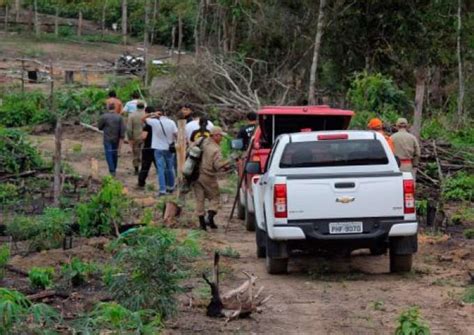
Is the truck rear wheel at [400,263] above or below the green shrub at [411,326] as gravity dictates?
below

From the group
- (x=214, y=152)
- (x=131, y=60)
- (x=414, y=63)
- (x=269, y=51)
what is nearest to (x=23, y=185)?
(x=214, y=152)

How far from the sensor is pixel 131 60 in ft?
164

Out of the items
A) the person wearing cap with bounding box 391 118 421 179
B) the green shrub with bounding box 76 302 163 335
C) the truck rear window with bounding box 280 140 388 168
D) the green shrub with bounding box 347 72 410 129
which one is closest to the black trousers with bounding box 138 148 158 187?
the person wearing cap with bounding box 391 118 421 179

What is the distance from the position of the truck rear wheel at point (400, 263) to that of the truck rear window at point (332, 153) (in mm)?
1166

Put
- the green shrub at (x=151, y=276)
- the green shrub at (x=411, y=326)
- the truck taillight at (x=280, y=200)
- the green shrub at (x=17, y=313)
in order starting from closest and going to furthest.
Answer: the green shrub at (x=17, y=313), the green shrub at (x=411, y=326), the green shrub at (x=151, y=276), the truck taillight at (x=280, y=200)

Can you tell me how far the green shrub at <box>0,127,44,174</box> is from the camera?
21.9 meters

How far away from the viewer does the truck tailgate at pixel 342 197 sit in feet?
41.6

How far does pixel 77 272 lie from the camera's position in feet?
39.8

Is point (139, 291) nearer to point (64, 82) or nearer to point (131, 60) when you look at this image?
point (64, 82)

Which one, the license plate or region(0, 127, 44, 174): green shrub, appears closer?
the license plate

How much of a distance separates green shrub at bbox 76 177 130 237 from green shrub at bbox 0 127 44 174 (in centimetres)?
623

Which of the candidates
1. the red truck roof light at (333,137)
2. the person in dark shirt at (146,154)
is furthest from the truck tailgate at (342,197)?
the person in dark shirt at (146,154)

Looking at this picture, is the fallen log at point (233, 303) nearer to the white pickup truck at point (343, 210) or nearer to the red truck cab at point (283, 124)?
the white pickup truck at point (343, 210)

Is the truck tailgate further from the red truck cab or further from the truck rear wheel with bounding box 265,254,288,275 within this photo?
the red truck cab
